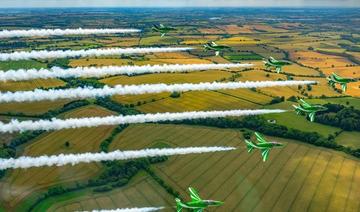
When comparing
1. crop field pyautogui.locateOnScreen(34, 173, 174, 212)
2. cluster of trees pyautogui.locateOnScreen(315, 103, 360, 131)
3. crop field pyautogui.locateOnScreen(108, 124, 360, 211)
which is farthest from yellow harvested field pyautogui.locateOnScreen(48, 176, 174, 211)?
cluster of trees pyautogui.locateOnScreen(315, 103, 360, 131)

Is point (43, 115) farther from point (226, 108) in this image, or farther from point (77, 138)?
point (226, 108)

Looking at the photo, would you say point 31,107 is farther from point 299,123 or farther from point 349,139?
point 349,139

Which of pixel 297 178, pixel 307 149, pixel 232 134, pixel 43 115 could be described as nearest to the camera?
pixel 297 178

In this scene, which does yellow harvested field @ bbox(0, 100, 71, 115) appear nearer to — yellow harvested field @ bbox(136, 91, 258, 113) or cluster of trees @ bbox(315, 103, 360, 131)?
→ yellow harvested field @ bbox(136, 91, 258, 113)

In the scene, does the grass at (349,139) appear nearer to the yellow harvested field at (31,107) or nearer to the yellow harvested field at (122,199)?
the yellow harvested field at (122,199)

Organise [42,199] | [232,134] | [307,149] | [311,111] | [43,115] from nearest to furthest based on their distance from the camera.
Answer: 1. [311,111]
2. [42,199]
3. [307,149]
4. [232,134]
5. [43,115]

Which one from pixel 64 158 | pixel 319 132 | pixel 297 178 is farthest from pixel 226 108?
pixel 64 158
